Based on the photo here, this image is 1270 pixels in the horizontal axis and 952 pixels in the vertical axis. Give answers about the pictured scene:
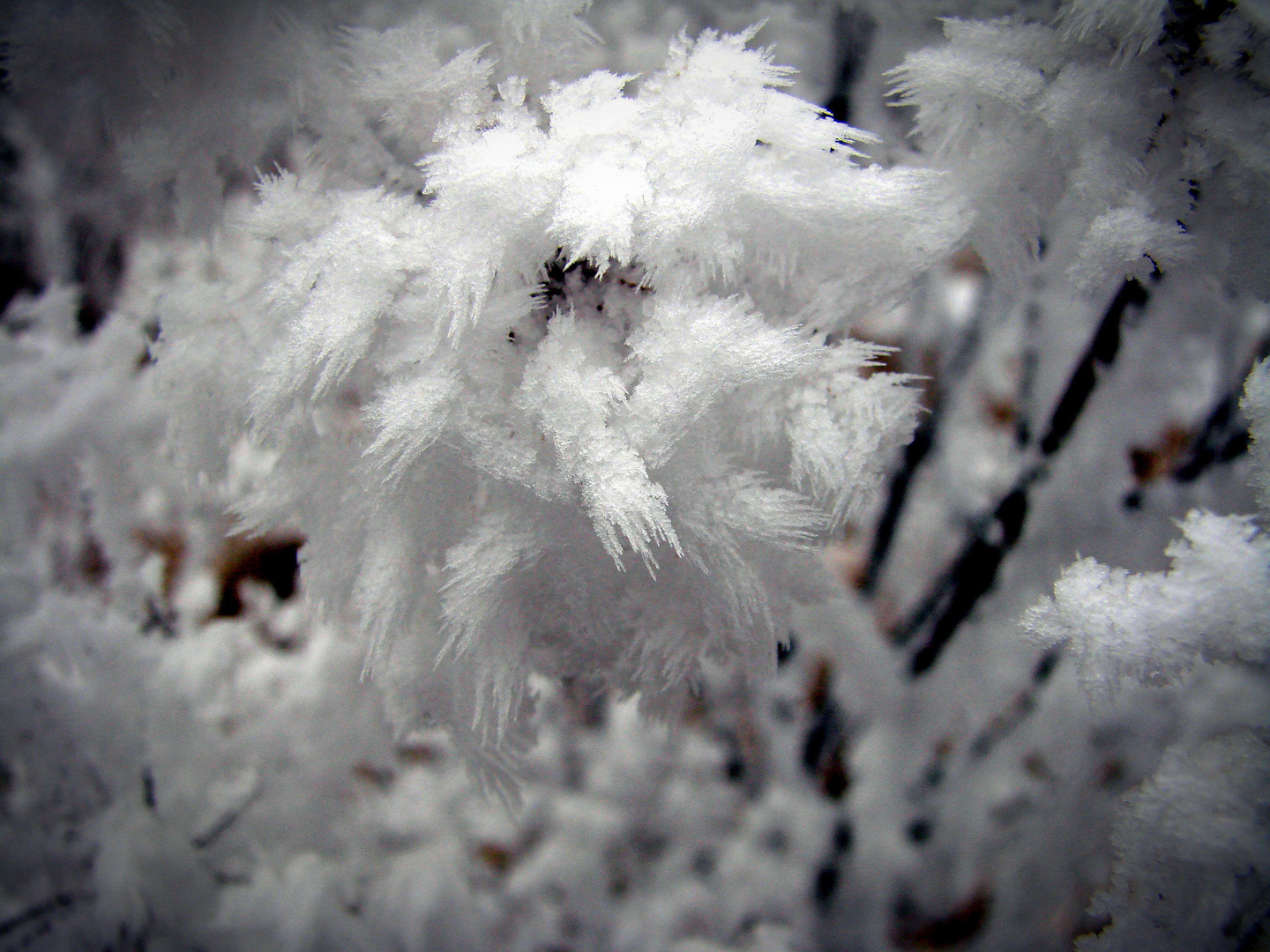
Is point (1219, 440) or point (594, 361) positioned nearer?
point (594, 361)

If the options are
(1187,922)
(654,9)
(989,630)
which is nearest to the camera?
(1187,922)

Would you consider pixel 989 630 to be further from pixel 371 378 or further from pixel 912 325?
pixel 371 378

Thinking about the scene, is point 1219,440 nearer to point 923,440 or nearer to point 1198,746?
point 923,440

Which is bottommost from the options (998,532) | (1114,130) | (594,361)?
(998,532)

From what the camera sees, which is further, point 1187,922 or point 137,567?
point 137,567

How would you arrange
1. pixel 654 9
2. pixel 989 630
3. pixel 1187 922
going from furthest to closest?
pixel 989 630
pixel 654 9
pixel 1187 922

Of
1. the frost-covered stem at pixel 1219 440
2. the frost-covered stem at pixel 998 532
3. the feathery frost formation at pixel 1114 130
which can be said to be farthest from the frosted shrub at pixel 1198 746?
the frost-covered stem at pixel 1219 440

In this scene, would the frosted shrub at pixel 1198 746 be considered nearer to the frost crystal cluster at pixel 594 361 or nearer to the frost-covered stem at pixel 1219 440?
the frost crystal cluster at pixel 594 361

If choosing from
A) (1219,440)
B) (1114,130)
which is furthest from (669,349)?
(1219,440)

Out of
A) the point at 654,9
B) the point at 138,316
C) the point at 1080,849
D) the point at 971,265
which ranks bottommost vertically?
the point at 1080,849

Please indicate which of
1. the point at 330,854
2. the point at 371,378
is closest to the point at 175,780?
the point at 330,854
